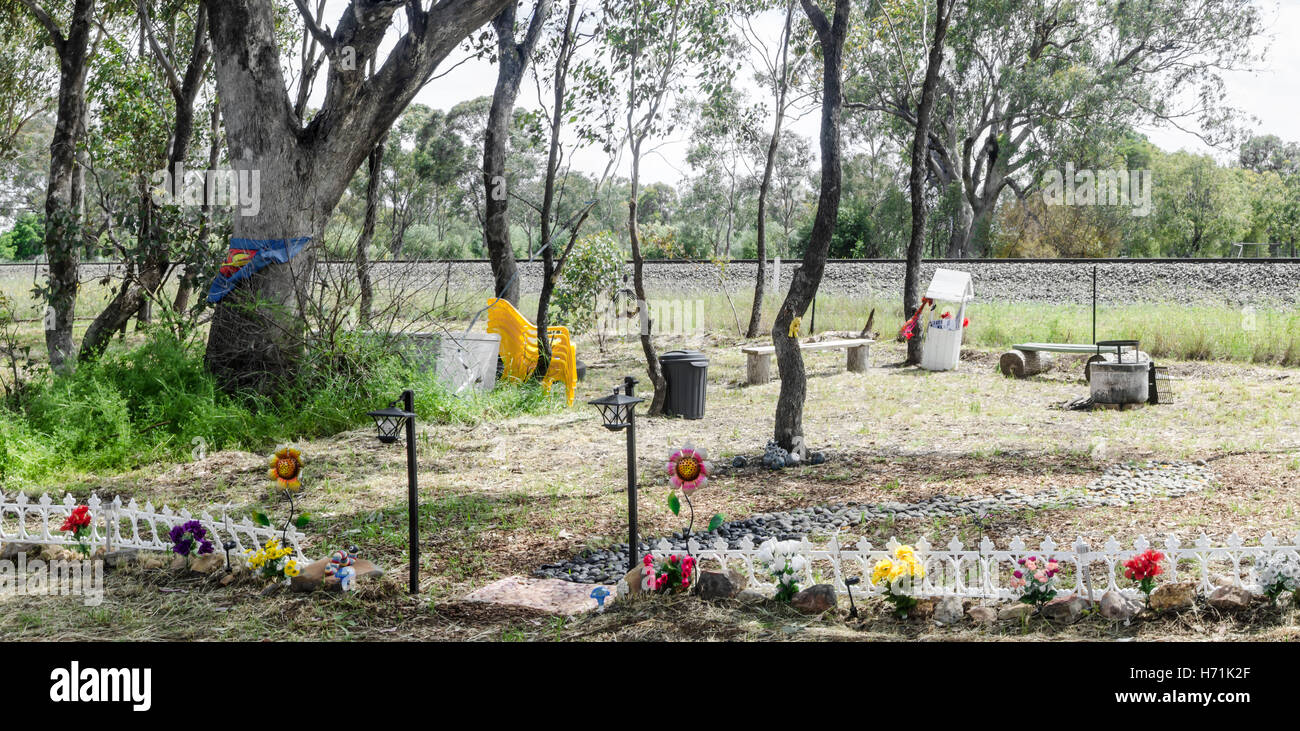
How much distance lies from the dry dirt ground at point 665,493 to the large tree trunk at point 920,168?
2.58 meters

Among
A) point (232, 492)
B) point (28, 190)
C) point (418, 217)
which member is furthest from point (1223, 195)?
point (28, 190)

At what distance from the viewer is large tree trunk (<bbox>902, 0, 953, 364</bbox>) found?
13.4 metres

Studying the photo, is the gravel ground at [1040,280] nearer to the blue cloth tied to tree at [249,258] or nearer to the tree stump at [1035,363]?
the blue cloth tied to tree at [249,258]

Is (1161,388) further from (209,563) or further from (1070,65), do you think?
(1070,65)

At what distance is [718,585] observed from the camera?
13.6 feet

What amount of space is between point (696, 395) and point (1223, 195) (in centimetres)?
3579

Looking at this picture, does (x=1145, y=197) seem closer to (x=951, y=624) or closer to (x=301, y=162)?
(x=301, y=162)

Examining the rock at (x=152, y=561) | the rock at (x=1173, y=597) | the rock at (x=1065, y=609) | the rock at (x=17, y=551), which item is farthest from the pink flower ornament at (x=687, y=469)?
the rock at (x=17, y=551)

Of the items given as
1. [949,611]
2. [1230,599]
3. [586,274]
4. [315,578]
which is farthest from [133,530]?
[586,274]

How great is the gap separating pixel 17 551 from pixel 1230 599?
563 centimetres

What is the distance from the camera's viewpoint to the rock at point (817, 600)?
13.0 feet

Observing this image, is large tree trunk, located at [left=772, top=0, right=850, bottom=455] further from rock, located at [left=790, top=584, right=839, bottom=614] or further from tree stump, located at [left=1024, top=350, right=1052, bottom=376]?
tree stump, located at [left=1024, top=350, right=1052, bottom=376]

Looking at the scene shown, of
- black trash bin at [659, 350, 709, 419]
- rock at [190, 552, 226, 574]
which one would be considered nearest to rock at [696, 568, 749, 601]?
rock at [190, 552, 226, 574]

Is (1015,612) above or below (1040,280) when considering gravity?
below
